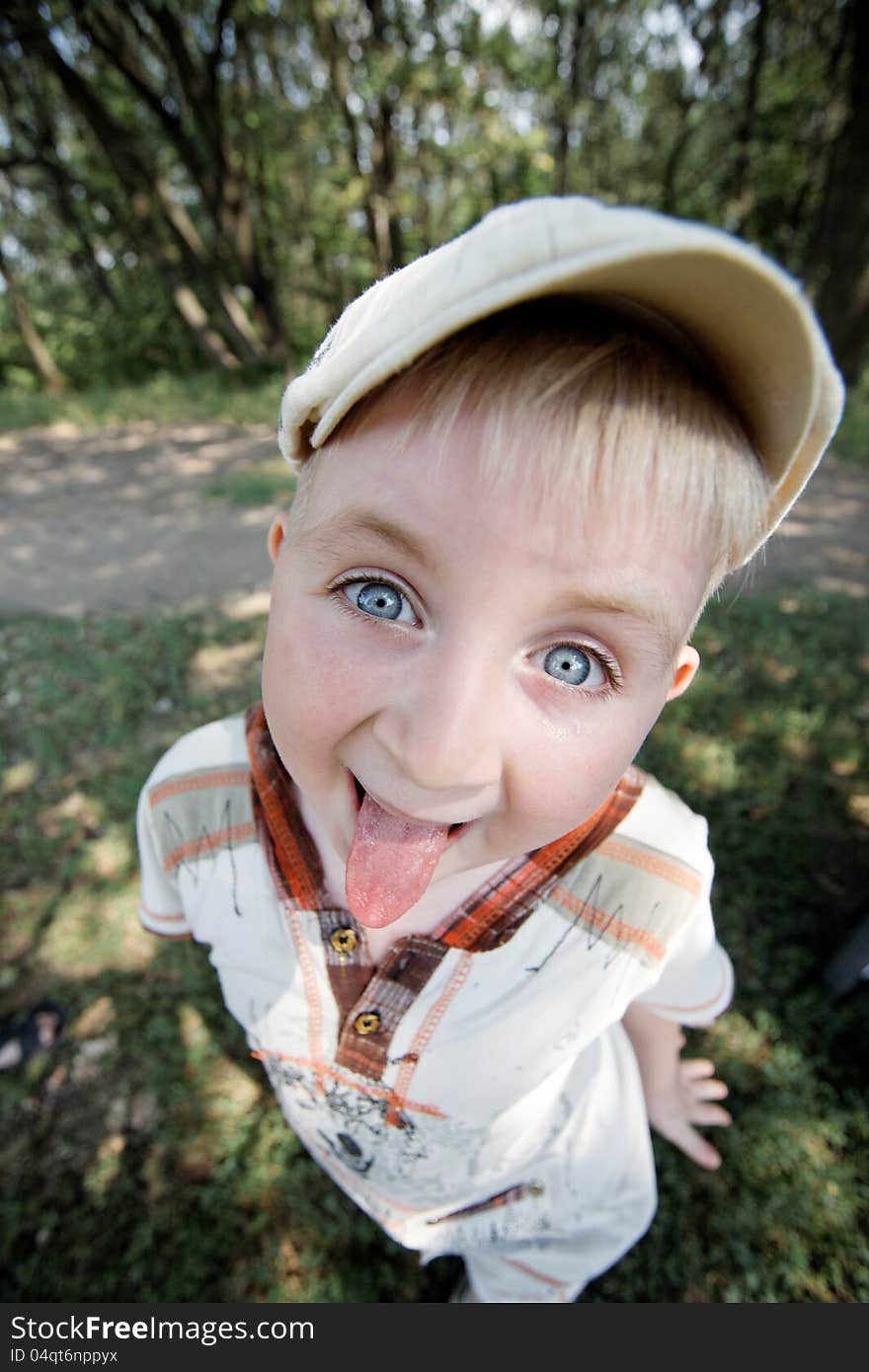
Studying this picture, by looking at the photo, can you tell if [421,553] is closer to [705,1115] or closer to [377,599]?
[377,599]

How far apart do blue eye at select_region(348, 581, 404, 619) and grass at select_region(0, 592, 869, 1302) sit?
88.4 inches

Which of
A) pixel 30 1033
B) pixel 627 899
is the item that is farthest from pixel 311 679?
pixel 30 1033

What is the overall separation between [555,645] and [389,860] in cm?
33

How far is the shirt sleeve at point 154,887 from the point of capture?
1271 mm

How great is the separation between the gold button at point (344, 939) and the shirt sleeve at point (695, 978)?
1.78 ft

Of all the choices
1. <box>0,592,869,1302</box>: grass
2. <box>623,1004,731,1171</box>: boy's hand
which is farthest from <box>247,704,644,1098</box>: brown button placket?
<box>0,592,869,1302</box>: grass

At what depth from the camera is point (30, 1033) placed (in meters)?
2.48

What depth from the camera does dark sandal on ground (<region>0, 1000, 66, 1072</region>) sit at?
242 centimetres

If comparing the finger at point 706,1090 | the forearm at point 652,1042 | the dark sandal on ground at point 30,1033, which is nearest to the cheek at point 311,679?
the forearm at point 652,1042

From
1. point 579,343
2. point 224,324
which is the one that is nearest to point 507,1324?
point 579,343

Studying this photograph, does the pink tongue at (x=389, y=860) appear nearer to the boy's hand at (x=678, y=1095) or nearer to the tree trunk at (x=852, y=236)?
the boy's hand at (x=678, y=1095)

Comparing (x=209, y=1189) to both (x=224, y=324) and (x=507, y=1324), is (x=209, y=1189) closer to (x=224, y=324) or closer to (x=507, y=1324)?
(x=507, y=1324)

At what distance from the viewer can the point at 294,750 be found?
783mm

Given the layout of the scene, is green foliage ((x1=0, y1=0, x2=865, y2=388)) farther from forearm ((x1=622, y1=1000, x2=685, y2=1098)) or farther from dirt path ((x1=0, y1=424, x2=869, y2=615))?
forearm ((x1=622, y1=1000, x2=685, y2=1098))
